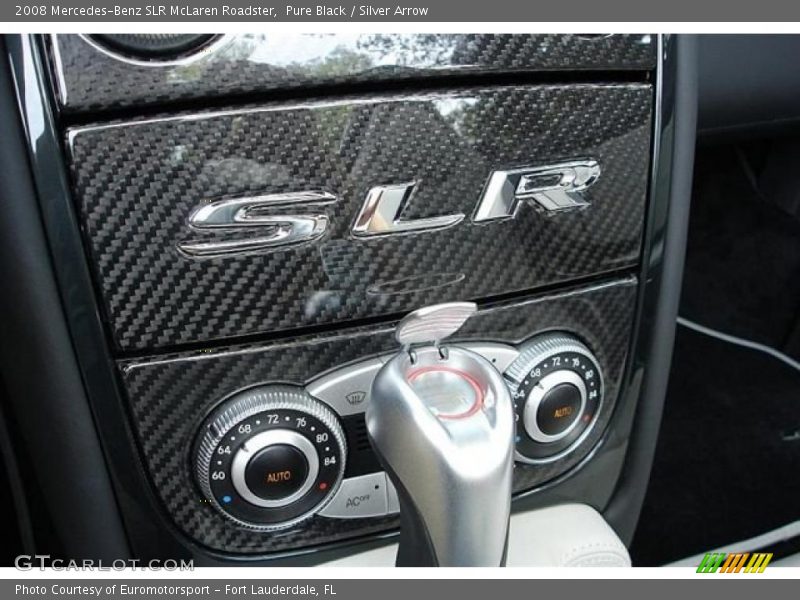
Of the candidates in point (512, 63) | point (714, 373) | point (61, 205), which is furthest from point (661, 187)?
point (714, 373)

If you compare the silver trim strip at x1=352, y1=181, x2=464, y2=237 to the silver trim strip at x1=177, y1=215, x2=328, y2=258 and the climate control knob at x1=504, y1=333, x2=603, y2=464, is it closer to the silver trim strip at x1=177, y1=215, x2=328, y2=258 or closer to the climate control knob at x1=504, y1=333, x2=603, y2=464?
the silver trim strip at x1=177, y1=215, x2=328, y2=258

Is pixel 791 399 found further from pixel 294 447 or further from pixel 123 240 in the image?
pixel 123 240

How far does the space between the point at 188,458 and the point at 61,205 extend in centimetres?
18

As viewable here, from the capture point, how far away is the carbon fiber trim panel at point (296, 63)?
0.45 meters

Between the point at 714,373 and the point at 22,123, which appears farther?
the point at 714,373

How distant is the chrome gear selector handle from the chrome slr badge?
7 cm

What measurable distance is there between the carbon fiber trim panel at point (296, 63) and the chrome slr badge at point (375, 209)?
0.20 ft

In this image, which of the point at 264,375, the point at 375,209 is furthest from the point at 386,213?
the point at 264,375

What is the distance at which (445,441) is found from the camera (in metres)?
0.45

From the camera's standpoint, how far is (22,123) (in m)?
0.45

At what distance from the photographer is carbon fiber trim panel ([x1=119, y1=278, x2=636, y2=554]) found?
1.75 ft
